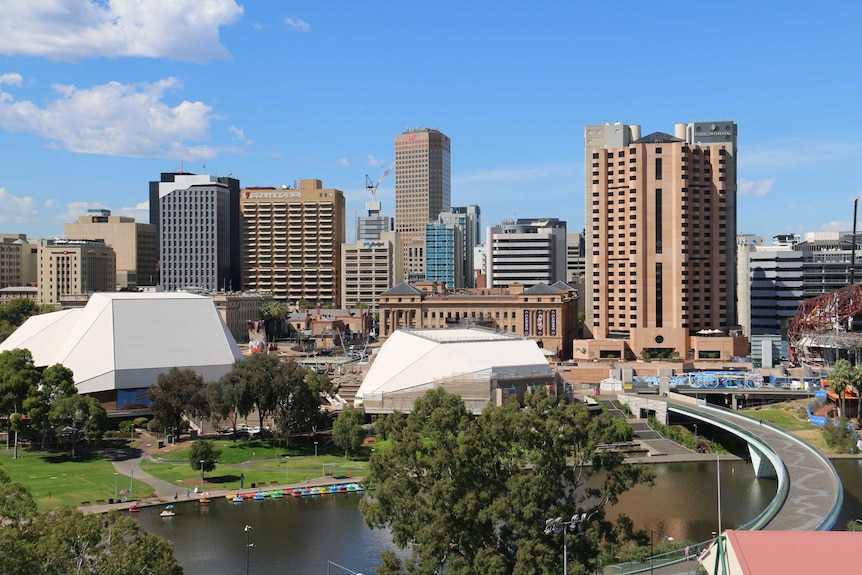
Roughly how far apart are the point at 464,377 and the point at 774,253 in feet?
298

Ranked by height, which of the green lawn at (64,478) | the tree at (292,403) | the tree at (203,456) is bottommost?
the green lawn at (64,478)

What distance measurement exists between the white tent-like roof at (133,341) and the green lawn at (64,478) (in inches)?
776

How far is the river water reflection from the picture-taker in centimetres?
6269

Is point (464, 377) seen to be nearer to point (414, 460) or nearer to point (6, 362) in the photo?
point (6, 362)

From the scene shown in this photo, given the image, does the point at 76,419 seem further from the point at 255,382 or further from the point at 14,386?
the point at 255,382

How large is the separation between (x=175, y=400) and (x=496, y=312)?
8277cm

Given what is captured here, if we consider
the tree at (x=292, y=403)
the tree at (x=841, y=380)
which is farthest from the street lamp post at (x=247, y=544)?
the tree at (x=841, y=380)

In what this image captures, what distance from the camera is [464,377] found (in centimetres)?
11031

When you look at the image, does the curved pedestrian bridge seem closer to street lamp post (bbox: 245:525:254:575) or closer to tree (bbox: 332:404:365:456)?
street lamp post (bbox: 245:525:254:575)

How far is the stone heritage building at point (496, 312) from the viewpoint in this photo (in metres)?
169

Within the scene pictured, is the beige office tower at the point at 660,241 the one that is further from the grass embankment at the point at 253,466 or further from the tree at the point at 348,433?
the tree at the point at 348,433

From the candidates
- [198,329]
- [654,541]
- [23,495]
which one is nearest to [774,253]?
[198,329]

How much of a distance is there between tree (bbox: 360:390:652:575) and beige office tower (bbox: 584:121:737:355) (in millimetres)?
105771

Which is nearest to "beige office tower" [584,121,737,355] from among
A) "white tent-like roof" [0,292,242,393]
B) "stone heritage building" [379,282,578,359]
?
"stone heritage building" [379,282,578,359]
